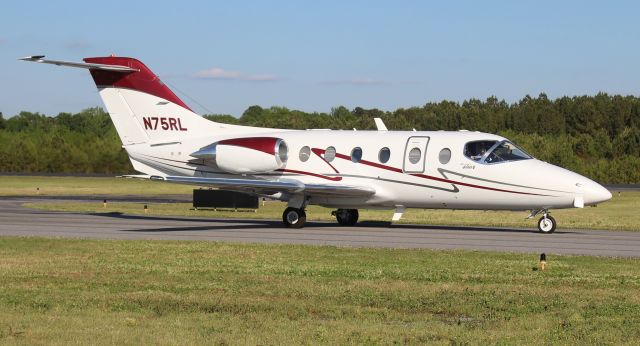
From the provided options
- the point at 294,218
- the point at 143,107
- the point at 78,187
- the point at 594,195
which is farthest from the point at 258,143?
the point at 78,187

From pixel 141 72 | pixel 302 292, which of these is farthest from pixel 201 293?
pixel 141 72

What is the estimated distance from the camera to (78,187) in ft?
234

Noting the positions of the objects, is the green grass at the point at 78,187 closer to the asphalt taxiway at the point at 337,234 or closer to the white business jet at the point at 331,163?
the asphalt taxiway at the point at 337,234

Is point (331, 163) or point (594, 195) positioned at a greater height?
point (331, 163)

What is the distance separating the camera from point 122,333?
12.2 m

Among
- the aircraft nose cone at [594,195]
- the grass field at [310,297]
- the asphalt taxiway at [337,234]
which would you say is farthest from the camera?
the aircraft nose cone at [594,195]

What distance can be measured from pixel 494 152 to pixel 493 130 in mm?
A: 69970

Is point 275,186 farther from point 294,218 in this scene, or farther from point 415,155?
point 415,155

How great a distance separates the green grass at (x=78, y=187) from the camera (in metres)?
64.4

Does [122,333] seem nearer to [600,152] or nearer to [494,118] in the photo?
[600,152]

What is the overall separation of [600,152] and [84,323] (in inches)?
3147

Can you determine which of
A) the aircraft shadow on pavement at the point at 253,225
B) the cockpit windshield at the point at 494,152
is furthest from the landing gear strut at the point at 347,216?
the cockpit windshield at the point at 494,152

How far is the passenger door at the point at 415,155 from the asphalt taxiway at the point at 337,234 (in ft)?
6.28

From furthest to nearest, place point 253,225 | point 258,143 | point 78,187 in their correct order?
point 78,187, point 253,225, point 258,143
